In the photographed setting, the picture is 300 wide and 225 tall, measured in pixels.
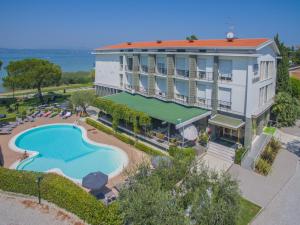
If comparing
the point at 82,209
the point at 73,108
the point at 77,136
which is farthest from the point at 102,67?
the point at 82,209

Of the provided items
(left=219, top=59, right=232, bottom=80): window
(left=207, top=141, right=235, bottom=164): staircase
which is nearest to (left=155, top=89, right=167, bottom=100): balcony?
(left=219, top=59, right=232, bottom=80): window

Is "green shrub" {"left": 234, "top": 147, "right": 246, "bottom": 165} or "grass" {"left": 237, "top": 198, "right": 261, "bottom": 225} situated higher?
"green shrub" {"left": 234, "top": 147, "right": 246, "bottom": 165}

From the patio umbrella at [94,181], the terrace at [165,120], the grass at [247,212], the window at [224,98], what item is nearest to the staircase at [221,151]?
the terrace at [165,120]

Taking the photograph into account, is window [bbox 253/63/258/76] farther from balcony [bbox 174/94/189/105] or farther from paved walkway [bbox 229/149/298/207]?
paved walkway [bbox 229/149/298/207]

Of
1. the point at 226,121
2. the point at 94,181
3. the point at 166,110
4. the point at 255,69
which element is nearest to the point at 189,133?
the point at 226,121

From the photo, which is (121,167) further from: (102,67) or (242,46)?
(102,67)

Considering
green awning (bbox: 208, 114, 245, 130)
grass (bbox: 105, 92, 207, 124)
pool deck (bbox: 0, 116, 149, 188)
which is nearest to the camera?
pool deck (bbox: 0, 116, 149, 188)

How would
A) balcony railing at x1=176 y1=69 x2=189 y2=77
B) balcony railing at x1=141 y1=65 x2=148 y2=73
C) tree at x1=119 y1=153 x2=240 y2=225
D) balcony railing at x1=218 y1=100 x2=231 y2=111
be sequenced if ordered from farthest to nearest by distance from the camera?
balcony railing at x1=141 y1=65 x2=148 y2=73
balcony railing at x1=176 y1=69 x2=189 y2=77
balcony railing at x1=218 y1=100 x2=231 y2=111
tree at x1=119 y1=153 x2=240 y2=225

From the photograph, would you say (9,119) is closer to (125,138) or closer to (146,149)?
(125,138)
